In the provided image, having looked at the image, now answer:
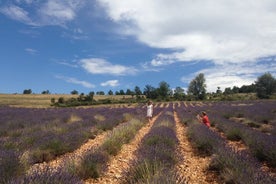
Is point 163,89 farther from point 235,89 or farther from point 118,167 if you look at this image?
point 118,167

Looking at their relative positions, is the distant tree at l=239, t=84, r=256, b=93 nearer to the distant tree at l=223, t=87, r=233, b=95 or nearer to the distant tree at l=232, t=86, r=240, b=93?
the distant tree at l=232, t=86, r=240, b=93

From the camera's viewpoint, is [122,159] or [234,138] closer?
[122,159]

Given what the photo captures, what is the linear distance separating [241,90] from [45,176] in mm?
104866

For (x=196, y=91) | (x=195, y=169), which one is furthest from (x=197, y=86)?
(x=195, y=169)

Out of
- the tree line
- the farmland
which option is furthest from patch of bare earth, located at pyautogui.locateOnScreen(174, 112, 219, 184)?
the tree line

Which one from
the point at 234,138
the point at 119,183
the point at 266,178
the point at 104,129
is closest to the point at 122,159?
the point at 119,183

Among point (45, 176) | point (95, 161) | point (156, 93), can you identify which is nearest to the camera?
point (45, 176)

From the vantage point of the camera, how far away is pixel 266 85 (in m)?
66.8

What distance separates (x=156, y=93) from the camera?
275 ft

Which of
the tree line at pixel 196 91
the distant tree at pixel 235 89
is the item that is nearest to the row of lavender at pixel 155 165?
the tree line at pixel 196 91

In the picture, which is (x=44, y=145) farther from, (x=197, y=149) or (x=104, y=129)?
(x=104, y=129)

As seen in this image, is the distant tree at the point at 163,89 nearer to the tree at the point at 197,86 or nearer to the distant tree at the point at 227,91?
the tree at the point at 197,86

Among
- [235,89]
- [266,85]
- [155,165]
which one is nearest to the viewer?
[155,165]

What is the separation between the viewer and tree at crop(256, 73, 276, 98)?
6570 centimetres
